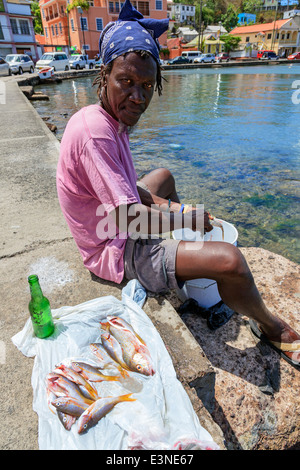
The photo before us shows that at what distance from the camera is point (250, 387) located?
79.2 inches

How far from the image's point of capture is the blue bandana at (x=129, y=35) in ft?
5.74

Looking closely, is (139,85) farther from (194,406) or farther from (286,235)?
(286,235)

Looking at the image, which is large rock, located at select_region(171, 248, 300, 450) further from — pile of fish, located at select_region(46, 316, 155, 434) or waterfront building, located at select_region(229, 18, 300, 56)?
Result: waterfront building, located at select_region(229, 18, 300, 56)

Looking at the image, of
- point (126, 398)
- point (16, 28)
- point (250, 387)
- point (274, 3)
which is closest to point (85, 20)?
point (16, 28)

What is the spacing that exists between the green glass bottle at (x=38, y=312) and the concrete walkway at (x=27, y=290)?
17cm

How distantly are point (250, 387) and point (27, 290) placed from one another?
1.69 metres

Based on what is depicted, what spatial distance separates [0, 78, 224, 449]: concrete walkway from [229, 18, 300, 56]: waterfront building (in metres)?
72.9

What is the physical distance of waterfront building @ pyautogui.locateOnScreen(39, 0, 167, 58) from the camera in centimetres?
4625

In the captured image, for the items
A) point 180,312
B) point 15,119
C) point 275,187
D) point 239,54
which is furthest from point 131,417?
point 239,54

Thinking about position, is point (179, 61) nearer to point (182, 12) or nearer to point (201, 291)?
point (182, 12)

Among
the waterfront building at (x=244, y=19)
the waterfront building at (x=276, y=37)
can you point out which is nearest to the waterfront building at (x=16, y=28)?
the waterfront building at (x=276, y=37)

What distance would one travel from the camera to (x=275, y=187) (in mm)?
6074

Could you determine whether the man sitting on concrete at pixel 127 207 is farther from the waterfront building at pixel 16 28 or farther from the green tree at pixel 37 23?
the green tree at pixel 37 23

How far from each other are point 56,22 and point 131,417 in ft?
214
